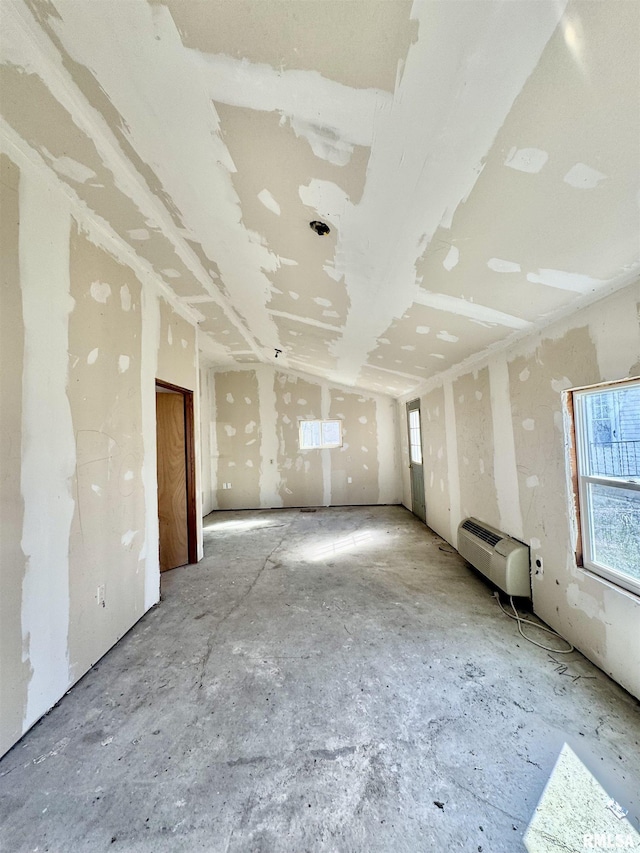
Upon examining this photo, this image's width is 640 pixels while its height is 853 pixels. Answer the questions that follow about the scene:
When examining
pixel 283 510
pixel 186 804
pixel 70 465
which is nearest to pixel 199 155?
pixel 70 465

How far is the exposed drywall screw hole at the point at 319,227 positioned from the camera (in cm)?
174

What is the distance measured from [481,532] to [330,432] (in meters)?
4.23

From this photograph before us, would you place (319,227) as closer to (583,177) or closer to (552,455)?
(583,177)

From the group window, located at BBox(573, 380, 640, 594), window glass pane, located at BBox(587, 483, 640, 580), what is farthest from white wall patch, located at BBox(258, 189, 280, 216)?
window glass pane, located at BBox(587, 483, 640, 580)

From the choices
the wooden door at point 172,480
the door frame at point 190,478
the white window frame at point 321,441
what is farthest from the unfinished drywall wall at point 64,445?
the white window frame at point 321,441

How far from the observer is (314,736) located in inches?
59.0

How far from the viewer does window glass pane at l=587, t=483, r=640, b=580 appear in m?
1.71

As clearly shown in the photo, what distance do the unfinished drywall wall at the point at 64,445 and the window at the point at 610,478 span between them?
3.04m

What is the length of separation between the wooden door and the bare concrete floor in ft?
3.42

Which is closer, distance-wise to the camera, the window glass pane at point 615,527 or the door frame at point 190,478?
the window glass pane at point 615,527

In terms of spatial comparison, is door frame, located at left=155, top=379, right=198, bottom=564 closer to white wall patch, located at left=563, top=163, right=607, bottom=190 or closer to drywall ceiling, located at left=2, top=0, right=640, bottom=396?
drywall ceiling, located at left=2, top=0, right=640, bottom=396

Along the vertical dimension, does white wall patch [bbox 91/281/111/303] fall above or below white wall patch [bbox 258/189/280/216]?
below

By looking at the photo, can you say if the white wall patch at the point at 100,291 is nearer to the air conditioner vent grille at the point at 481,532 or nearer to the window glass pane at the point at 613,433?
the window glass pane at the point at 613,433

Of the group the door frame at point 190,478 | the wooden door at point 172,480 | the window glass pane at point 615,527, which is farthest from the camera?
the door frame at point 190,478
